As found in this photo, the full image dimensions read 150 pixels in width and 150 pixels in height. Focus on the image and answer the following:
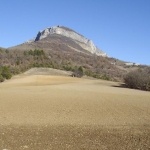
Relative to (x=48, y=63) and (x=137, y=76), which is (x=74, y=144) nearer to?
(x=137, y=76)

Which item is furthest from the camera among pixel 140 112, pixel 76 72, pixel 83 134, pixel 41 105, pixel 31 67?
pixel 31 67

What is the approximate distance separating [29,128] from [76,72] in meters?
50.6

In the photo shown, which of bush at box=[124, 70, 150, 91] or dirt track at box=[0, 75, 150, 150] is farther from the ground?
bush at box=[124, 70, 150, 91]

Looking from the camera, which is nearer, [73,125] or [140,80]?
[73,125]

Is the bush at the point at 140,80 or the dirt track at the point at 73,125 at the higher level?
the bush at the point at 140,80

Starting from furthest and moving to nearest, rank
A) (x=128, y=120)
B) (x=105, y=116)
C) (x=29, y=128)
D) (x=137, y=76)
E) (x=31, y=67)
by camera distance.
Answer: (x=31, y=67) < (x=137, y=76) < (x=105, y=116) < (x=128, y=120) < (x=29, y=128)

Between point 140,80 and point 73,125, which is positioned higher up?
point 140,80

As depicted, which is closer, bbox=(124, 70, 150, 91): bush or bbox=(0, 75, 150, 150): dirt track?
bbox=(0, 75, 150, 150): dirt track

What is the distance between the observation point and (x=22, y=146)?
9.55 m

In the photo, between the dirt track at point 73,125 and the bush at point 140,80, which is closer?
the dirt track at point 73,125

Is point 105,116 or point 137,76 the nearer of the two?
point 105,116

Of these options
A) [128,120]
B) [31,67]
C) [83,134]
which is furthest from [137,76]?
[31,67]

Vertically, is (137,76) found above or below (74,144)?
above

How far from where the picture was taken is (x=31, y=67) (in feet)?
236
